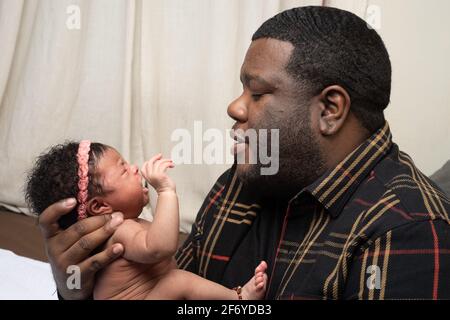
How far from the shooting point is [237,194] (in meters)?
1.53

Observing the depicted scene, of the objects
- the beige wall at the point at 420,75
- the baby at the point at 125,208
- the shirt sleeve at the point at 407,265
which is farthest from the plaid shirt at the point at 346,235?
the beige wall at the point at 420,75

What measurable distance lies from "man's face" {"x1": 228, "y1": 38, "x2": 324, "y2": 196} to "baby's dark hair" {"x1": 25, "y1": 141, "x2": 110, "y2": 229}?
14.7 inches

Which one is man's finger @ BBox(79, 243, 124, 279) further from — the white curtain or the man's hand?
the white curtain

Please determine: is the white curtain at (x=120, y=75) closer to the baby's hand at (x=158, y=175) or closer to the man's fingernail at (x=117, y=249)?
the baby's hand at (x=158, y=175)

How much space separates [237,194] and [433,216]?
55cm

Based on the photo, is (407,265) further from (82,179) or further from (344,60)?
(82,179)

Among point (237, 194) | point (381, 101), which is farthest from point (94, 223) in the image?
point (381, 101)

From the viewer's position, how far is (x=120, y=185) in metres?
1.45

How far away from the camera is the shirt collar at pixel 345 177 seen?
1.25m

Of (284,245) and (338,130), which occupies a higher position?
(338,130)

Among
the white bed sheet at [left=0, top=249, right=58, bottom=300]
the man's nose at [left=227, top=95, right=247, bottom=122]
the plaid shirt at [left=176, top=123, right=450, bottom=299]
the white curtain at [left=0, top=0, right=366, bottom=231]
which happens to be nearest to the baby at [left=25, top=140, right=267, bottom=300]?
the plaid shirt at [left=176, top=123, right=450, bottom=299]

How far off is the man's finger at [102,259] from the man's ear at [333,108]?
1.83 ft

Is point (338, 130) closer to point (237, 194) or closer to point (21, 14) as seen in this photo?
point (237, 194)

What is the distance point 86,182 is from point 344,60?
0.68m
